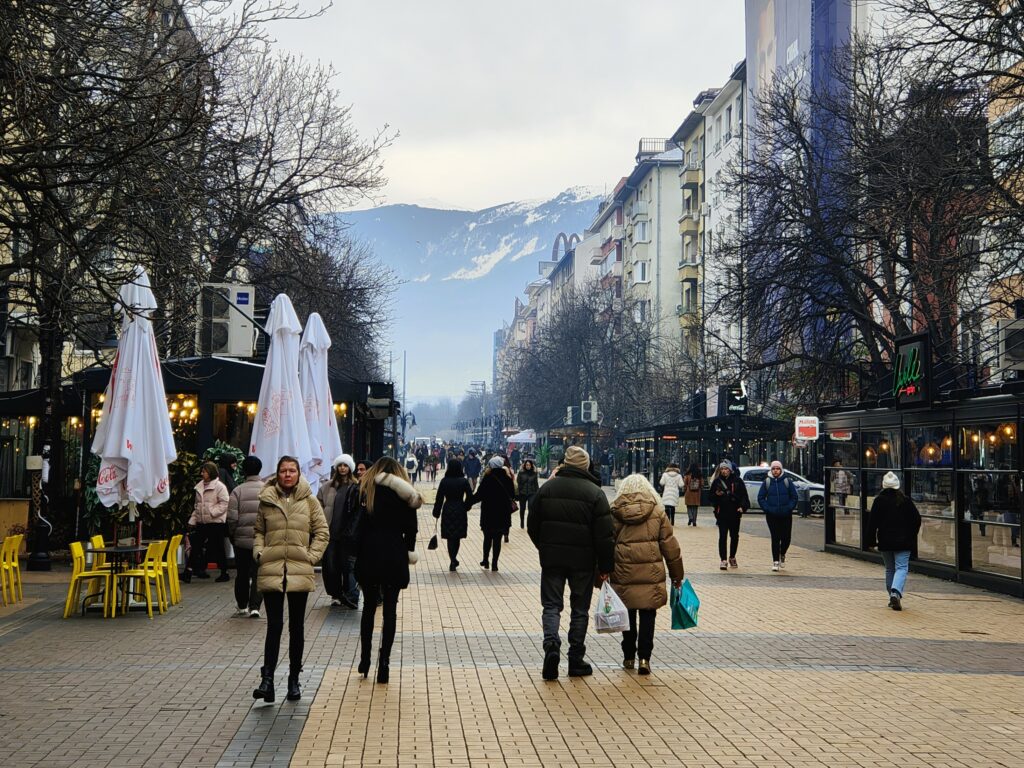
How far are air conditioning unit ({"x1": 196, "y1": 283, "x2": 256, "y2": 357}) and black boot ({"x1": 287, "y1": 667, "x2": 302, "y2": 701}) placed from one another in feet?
53.5

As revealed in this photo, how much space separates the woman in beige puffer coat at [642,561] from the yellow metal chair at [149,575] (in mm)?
5860

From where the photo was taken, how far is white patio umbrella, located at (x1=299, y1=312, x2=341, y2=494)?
67.9 ft

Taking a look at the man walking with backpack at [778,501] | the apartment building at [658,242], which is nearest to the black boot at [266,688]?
the man walking with backpack at [778,501]

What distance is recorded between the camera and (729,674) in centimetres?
1123

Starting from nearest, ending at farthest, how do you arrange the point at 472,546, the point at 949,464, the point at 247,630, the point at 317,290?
the point at 247,630 < the point at 949,464 < the point at 472,546 < the point at 317,290

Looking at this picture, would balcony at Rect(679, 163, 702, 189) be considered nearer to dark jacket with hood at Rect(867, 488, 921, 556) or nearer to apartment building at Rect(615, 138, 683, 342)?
apartment building at Rect(615, 138, 683, 342)

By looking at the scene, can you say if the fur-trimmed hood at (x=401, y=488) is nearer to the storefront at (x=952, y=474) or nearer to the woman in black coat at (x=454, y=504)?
the woman in black coat at (x=454, y=504)

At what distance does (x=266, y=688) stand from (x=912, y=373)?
15.2 m

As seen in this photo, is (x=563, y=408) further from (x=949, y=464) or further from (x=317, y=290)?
(x=949, y=464)

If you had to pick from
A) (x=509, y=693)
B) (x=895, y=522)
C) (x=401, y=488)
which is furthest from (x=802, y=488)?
(x=401, y=488)

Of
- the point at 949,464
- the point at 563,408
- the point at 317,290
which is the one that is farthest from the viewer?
the point at 563,408

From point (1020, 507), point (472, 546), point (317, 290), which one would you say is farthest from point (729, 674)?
point (317, 290)

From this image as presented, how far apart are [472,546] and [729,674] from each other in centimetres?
1660

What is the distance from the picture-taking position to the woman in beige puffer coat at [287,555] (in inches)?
374
